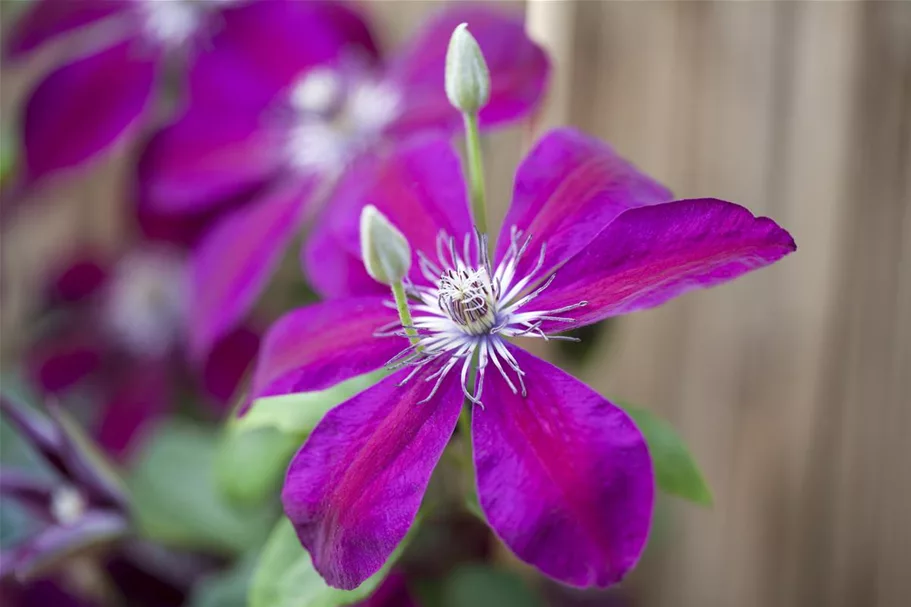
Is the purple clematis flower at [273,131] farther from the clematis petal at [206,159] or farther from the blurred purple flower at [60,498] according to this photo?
the blurred purple flower at [60,498]

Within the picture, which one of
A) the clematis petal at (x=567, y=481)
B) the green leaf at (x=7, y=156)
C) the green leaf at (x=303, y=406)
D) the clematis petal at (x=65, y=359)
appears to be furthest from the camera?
the clematis petal at (x=65, y=359)

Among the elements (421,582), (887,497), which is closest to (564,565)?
(421,582)

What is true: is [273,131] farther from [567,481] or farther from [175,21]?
[567,481]

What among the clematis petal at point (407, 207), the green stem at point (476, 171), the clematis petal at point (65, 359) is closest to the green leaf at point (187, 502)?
the clematis petal at point (65, 359)

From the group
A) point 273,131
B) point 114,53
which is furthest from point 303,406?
point 114,53

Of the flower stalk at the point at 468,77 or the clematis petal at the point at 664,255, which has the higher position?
the flower stalk at the point at 468,77

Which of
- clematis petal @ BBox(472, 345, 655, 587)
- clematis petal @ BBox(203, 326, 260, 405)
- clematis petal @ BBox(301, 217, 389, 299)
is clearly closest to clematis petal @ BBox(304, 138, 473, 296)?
clematis petal @ BBox(301, 217, 389, 299)
